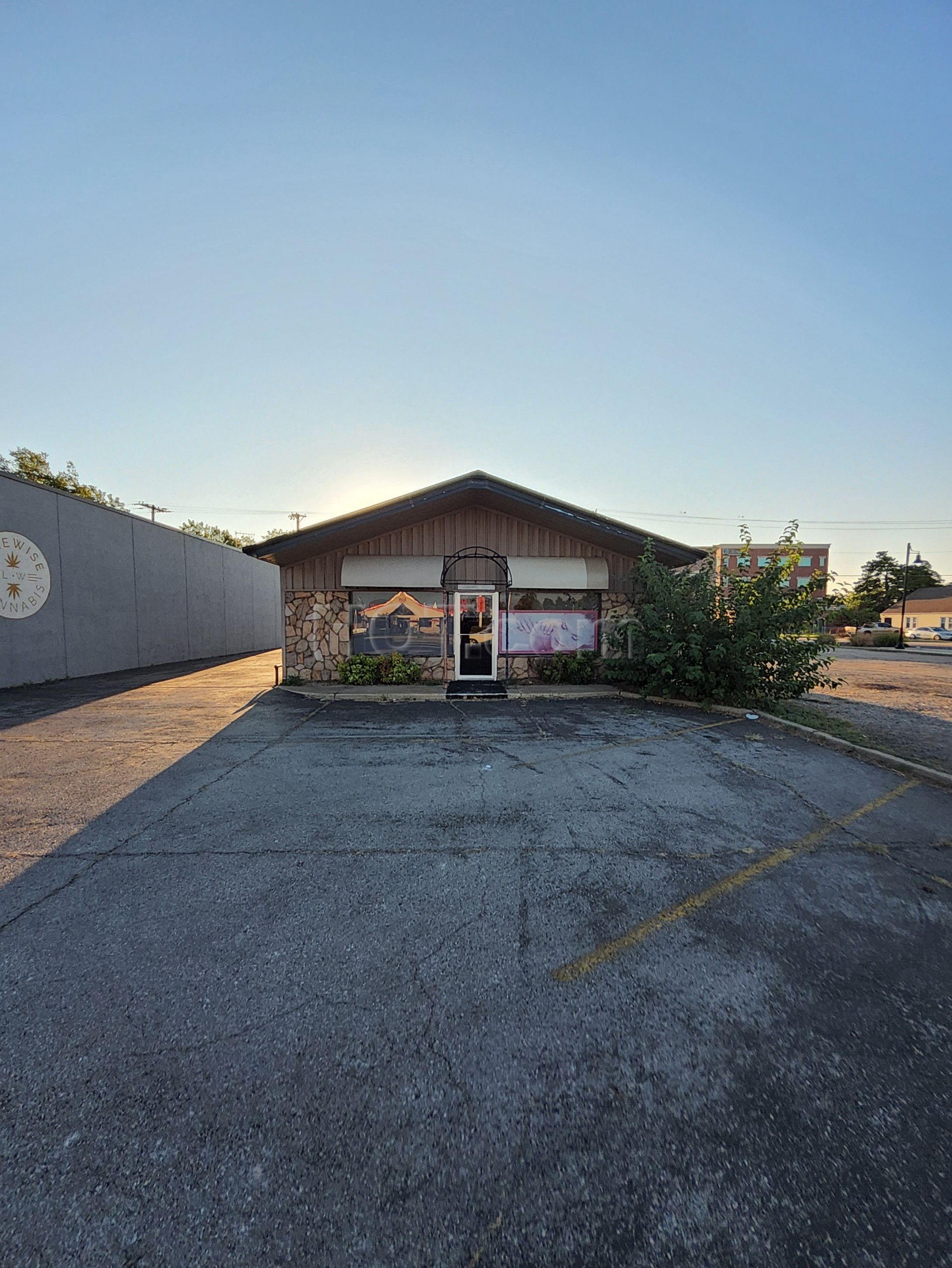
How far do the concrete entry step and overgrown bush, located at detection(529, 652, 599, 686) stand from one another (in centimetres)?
108

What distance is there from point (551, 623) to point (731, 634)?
456cm

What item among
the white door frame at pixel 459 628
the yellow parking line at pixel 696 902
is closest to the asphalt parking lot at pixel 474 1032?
the yellow parking line at pixel 696 902

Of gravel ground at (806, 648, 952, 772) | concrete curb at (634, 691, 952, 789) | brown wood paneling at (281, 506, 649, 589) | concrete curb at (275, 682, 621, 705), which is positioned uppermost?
brown wood paneling at (281, 506, 649, 589)

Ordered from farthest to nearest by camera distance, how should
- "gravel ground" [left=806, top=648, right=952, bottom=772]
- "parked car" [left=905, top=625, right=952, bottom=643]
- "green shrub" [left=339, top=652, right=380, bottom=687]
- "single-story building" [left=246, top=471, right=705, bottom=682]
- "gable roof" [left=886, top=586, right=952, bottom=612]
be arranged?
"gable roof" [left=886, top=586, right=952, bottom=612], "parked car" [left=905, top=625, right=952, bottom=643], "single-story building" [left=246, top=471, right=705, bottom=682], "green shrub" [left=339, top=652, right=380, bottom=687], "gravel ground" [left=806, top=648, right=952, bottom=772]

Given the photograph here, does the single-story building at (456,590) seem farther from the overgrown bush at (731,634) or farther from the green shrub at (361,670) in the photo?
the overgrown bush at (731,634)

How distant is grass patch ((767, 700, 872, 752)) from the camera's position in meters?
7.54

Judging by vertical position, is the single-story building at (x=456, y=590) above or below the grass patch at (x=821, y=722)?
above

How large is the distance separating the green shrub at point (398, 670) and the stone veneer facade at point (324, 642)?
0.31 m

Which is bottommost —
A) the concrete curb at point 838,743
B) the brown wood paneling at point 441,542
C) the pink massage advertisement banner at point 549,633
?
the concrete curb at point 838,743

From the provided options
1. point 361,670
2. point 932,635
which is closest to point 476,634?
point 361,670

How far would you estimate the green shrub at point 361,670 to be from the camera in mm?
12539

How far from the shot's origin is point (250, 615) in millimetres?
26578

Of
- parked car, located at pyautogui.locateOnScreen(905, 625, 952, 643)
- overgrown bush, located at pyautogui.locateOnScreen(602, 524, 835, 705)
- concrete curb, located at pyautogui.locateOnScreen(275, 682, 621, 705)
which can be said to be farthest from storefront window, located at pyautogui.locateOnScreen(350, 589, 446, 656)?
parked car, located at pyautogui.locateOnScreen(905, 625, 952, 643)

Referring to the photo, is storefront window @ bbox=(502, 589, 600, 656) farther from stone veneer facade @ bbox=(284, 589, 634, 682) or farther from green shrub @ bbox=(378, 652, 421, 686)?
green shrub @ bbox=(378, 652, 421, 686)
